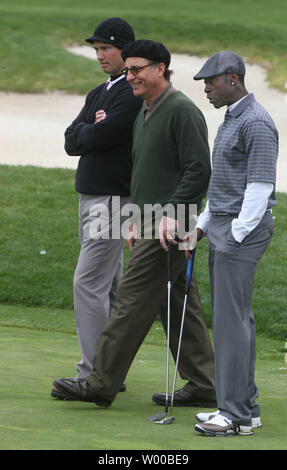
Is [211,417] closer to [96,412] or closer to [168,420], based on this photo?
[168,420]

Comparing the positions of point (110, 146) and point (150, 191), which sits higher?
point (110, 146)

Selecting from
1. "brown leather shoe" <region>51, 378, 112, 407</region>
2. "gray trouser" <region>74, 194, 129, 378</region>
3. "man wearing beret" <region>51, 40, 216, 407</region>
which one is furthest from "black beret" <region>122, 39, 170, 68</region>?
"brown leather shoe" <region>51, 378, 112, 407</region>

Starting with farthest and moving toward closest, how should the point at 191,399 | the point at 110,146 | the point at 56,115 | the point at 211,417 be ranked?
the point at 56,115 < the point at 110,146 < the point at 191,399 < the point at 211,417

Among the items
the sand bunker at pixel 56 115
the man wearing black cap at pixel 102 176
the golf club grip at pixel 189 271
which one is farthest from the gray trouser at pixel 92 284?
the sand bunker at pixel 56 115

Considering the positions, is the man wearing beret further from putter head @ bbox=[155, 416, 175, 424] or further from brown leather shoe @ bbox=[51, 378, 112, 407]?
putter head @ bbox=[155, 416, 175, 424]

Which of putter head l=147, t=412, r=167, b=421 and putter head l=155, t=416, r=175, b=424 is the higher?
putter head l=155, t=416, r=175, b=424

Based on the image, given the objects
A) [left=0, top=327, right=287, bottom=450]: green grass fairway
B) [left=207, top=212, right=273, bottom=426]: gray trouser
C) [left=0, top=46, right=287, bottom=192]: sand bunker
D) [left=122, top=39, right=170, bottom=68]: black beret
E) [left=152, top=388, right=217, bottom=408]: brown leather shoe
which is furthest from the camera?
[left=0, top=46, right=287, bottom=192]: sand bunker

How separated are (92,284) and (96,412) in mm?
841

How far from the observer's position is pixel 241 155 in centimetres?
431

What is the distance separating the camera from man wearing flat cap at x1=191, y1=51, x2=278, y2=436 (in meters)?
4.24

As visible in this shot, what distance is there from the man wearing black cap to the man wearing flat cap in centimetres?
100

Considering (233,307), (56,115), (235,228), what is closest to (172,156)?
(235,228)
